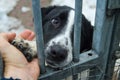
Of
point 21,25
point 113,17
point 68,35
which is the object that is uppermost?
point 113,17

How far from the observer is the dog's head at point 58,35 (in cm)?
189

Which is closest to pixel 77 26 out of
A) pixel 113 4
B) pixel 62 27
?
pixel 113 4

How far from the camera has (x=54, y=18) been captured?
248cm

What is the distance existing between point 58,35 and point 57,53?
1.04ft

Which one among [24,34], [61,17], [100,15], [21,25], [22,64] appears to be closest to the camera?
[22,64]

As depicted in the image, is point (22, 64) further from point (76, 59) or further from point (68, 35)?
point (68, 35)

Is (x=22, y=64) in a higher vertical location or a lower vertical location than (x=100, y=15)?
lower

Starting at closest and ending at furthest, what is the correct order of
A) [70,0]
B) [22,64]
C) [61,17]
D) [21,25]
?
[22,64] → [61,17] → [21,25] → [70,0]

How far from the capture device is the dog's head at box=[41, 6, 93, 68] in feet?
6.20

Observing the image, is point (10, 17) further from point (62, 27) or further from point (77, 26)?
point (77, 26)

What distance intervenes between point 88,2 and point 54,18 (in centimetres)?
216

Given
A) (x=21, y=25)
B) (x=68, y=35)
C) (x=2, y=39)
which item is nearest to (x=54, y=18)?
(x=68, y=35)

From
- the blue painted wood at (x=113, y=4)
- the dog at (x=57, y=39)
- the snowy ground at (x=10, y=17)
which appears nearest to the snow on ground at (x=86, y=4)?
the snowy ground at (x=10, y=17)

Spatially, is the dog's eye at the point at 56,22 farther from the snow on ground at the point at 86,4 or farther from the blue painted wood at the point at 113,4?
the snow on ground at the point at 86,4
